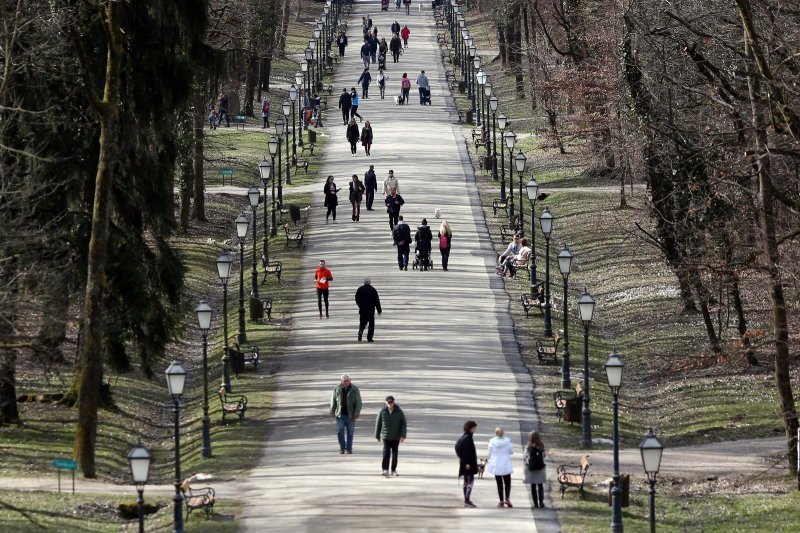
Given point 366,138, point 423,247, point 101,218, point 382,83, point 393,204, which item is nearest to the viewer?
point 101,218

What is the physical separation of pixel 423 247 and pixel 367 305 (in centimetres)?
858

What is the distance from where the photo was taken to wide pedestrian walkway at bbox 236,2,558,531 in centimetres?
2566

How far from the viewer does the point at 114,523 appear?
2573 cm

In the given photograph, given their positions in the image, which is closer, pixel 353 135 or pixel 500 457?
pixel 500 457

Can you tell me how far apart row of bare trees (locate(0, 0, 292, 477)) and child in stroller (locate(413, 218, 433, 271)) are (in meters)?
11.4

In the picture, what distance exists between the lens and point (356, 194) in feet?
172

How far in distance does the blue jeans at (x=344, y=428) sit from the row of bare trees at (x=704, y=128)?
243 inches

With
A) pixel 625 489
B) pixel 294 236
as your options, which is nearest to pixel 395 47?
pixel 294 236

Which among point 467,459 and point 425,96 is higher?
point 425,96

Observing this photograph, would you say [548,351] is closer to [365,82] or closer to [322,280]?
[322,280]

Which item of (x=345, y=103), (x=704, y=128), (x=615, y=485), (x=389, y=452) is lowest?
(x=389, y=452)

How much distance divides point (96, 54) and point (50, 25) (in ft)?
3.22

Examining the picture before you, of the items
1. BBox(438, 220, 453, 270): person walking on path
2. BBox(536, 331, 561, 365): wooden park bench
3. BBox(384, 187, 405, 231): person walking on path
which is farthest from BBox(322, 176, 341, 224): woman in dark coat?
BBox(536, 331, 561, 365): wooden park bench

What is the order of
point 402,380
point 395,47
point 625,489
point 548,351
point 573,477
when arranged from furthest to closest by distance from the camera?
point 395,47 → point 548,351 → point 402,380 → point 573,477 → point 625,489
